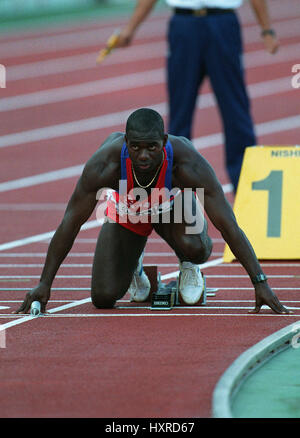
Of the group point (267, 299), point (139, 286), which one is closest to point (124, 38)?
point (139, 286)

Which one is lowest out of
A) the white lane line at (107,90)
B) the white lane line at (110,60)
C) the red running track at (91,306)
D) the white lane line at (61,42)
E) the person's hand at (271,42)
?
the red running track at (91,306)

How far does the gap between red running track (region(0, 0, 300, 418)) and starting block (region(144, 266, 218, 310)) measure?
0.08m

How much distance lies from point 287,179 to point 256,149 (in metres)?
0.37

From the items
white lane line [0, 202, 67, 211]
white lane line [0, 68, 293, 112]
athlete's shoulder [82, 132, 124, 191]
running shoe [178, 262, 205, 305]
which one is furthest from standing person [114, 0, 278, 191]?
white lane line [0, 68, 293, 112]

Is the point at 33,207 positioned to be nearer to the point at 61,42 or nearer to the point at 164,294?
the point at 164,294

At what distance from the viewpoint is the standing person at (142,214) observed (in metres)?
6.13

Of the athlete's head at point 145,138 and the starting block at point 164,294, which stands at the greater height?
the athlete's head at point 145,138

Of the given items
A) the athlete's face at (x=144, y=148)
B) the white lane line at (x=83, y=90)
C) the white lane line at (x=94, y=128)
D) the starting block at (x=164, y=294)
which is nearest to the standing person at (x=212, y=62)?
the starting block at (x=164, y=294)

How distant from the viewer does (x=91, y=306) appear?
22.2ft

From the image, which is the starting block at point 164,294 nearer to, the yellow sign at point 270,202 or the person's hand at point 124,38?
the yellow sign at point 270,202

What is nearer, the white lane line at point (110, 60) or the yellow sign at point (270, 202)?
the yellow sign at point (270, 202)
